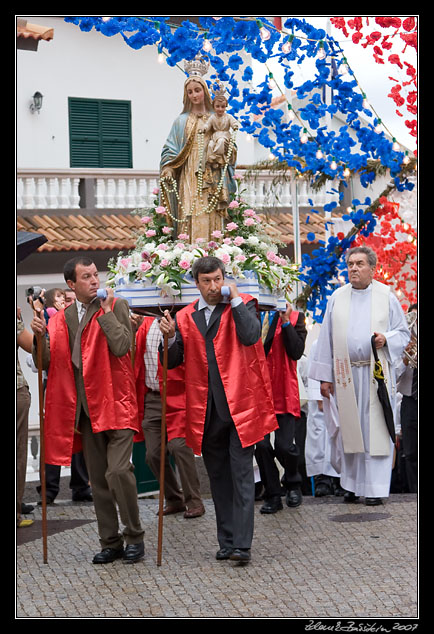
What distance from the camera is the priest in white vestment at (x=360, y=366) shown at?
10414 millimetres

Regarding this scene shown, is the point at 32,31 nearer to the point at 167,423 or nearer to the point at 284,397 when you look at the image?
the point at 284,397

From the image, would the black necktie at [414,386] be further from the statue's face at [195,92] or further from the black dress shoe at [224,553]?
the black dress shoe at [224,553]

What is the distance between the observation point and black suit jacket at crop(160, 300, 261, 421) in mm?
7910

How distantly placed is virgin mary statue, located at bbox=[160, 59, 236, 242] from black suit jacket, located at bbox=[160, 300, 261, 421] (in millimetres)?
2306

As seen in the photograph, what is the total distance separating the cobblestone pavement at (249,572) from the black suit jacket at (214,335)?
1.07 m

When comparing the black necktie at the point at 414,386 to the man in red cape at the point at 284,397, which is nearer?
the man in red cape at the point at 284,397

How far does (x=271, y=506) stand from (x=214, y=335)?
248cm

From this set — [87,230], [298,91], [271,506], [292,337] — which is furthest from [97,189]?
[271,506]

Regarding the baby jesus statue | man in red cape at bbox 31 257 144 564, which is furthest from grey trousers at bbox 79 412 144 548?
the baby jesus statue

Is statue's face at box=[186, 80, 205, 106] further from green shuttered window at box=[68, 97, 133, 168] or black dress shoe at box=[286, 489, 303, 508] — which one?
green shuttered window at box=[68, 97, 133, 168]

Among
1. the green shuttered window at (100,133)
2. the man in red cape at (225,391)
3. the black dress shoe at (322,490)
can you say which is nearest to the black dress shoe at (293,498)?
the black dress shoe at (322,490)

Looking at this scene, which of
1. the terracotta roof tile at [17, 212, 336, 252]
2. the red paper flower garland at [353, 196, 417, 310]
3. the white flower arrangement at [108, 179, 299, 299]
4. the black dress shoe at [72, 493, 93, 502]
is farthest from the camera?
the terracotta roof tile at [17, 212, 336, 252]

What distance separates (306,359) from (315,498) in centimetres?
225

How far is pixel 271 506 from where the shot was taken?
10109 millimetres
